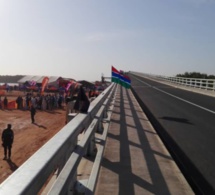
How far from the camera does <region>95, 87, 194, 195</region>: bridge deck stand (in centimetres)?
438

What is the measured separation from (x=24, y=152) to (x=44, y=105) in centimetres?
2278

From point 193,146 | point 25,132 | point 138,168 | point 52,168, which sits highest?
point 52,168

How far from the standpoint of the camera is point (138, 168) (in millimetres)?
5199

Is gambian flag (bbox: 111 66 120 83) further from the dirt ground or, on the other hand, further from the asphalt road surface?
the asphalt road surface

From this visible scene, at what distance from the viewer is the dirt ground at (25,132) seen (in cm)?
1562

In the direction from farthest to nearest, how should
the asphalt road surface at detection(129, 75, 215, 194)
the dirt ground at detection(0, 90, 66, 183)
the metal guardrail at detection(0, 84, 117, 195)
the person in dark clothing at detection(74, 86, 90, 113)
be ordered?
the dirt ground at detection(0, 90, 66, 183), the person in dark clothing at detection(74, 86, 90, 113), the asphalt road surface at detection(129, 75, 215, 194), the metal guardrail at detection(0, 84, 117, 195)

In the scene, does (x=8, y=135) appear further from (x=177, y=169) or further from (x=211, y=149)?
(x=177, y=169)

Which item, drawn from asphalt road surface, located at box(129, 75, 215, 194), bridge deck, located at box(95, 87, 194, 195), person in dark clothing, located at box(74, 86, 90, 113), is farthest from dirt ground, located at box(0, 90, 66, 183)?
person in dark clothing, located at box(74, 86, 90, 113)

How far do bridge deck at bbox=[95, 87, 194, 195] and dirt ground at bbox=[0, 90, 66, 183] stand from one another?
7.52m

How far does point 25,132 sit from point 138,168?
2136cm

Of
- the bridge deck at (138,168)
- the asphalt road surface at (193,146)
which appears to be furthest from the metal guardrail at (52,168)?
the asphalt road surface at (193,146)

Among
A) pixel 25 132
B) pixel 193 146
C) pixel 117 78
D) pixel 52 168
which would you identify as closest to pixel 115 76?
pixel 117 78

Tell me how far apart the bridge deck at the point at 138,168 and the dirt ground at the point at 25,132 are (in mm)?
7522

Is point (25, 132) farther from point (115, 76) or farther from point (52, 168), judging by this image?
point (52, 168)
